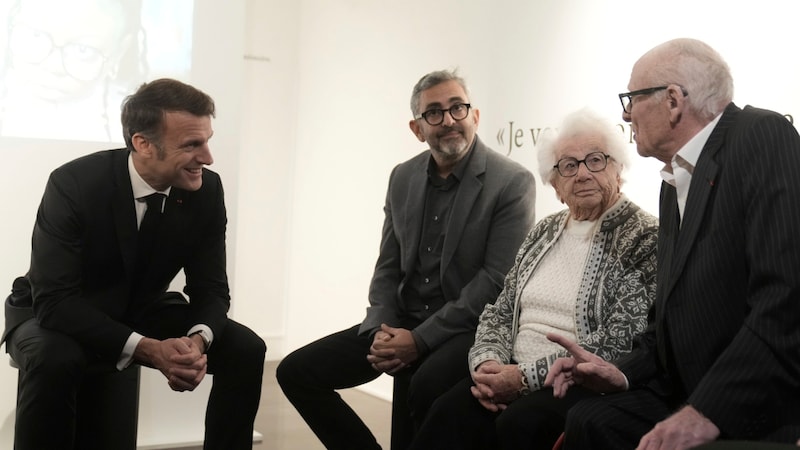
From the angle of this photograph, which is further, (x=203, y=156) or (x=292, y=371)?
(x=292, y=371)

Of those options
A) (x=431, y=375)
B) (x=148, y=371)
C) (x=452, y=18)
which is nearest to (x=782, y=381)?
(x=431, y=375)

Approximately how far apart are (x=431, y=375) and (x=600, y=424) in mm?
892

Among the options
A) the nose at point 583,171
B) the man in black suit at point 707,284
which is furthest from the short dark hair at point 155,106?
the man in black suit at point 707,284

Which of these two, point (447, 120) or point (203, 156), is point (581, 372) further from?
point (203, 156)

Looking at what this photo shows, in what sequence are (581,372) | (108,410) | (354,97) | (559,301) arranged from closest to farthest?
(581,372) → (559,301) → (108,410) → (354,97)

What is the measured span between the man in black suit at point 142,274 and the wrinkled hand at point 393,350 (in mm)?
445

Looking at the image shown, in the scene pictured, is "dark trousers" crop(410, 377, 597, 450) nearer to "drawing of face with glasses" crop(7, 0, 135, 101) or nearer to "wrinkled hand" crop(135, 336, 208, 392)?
"wrinkled hand" crop(135, 336, 208, 392)

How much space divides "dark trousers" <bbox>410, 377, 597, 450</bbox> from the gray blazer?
1.31 feet

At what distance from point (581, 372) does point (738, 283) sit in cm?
48

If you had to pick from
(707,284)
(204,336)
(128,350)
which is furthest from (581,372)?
(128,350)

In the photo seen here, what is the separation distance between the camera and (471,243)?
3.21m

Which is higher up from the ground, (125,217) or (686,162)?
(686,162)

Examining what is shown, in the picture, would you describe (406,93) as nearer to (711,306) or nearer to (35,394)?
(35,394)

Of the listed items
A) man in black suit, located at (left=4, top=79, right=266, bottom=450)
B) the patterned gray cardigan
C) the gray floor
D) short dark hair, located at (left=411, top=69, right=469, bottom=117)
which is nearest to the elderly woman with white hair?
the patterned gray cardigan
